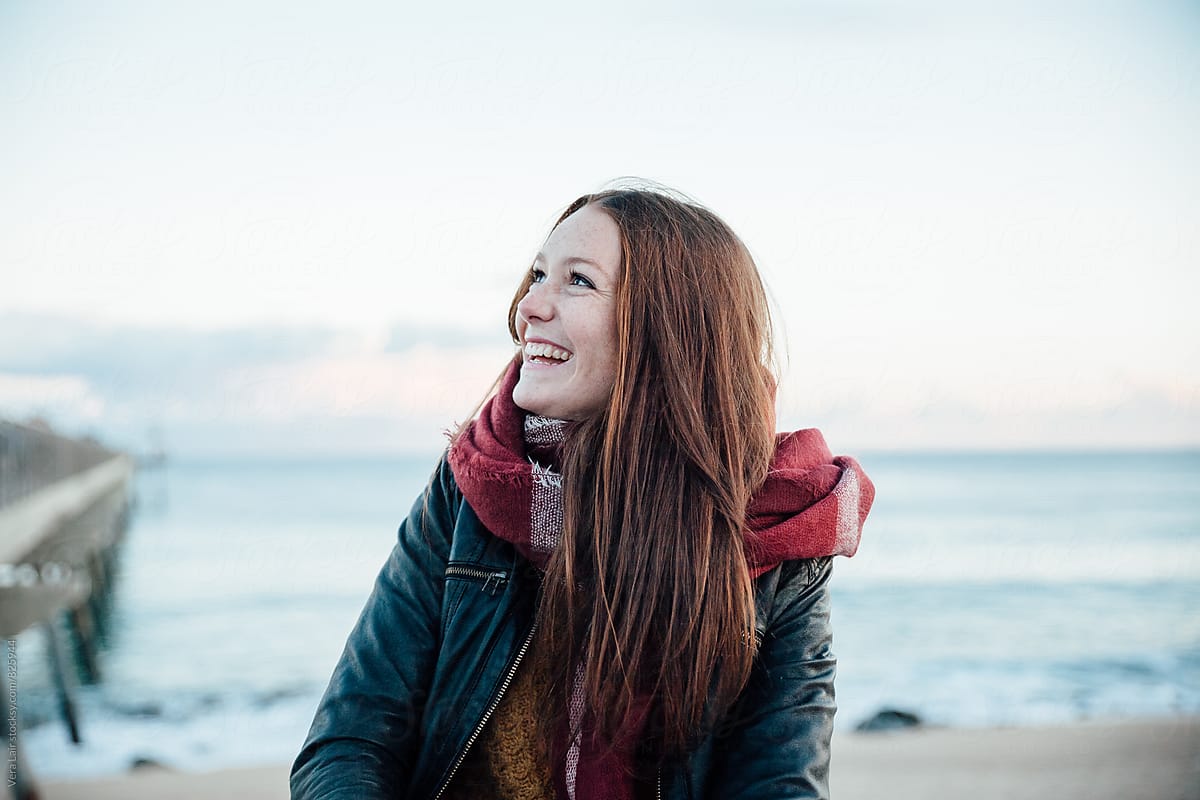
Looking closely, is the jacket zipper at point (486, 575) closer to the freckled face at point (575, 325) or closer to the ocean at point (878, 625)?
the freckled face at point (575, 325)

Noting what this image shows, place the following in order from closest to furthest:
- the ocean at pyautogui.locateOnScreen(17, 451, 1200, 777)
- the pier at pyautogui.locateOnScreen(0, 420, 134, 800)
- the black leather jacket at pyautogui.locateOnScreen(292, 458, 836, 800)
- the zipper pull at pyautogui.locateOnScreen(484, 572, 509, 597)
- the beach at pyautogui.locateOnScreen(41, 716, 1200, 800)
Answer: the black leather jacket at pyautogui.locateOnScreen(292, 458, 836, 800), the zipper pull at pyautogui.locateOnScreen(484, 572, 509, 597), the beach at pyautogui.locateOnScreen(41, 716, 1200, 800), the pier at pyautogui.locateOnScreen(0, 420, 134, 800), the ocean at pyautogui.locateOnScreen(17, 451, 1200, 777)

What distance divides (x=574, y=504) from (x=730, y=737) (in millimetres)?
490

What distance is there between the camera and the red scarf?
67.4 inches

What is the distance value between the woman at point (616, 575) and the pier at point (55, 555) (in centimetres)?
233

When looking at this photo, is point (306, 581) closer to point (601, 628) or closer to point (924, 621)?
point (924, 621)

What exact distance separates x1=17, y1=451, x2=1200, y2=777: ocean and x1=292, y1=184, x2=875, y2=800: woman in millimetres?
5358

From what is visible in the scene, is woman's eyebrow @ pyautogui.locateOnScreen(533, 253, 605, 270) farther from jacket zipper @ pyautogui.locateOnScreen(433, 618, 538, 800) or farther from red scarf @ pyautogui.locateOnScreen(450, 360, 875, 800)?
jacket zipper @ pyautogui.locateOnScreen(433, 618, 538, 800)

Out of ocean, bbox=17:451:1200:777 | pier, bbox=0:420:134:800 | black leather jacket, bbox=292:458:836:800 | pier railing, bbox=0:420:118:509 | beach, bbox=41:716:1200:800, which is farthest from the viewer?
pier railing, bbox=0:420:118:509

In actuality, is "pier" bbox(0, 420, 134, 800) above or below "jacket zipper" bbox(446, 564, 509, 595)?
below

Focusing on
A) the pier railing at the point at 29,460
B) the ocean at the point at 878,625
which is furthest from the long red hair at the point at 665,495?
the pier railing at the point at 29,460

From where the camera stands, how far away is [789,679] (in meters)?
1.70

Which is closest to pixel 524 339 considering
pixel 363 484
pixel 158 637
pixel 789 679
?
pixel 789 679

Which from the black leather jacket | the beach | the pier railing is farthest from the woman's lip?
the pier railing

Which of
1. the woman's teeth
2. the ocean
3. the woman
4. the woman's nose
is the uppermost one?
the woman's nose
